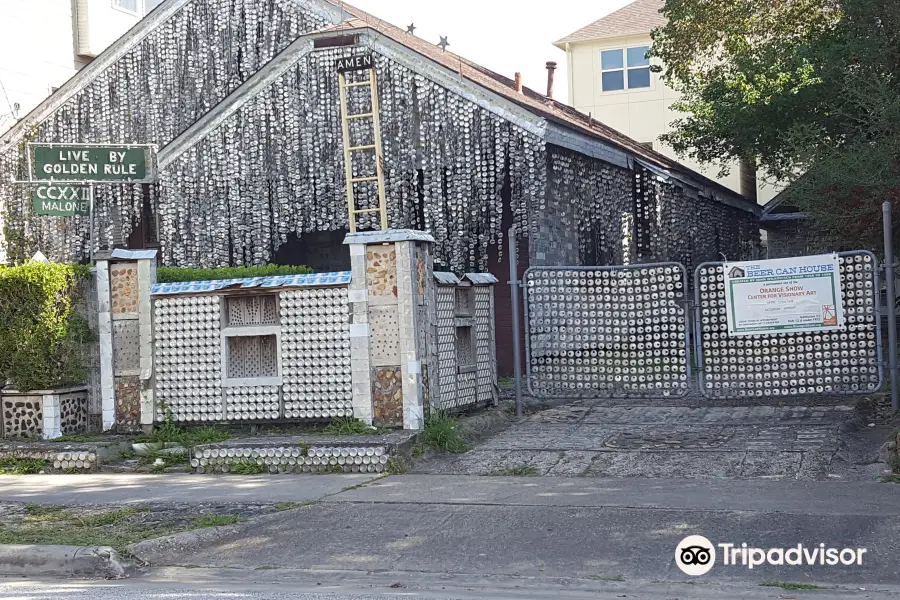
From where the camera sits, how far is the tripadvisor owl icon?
7.27m

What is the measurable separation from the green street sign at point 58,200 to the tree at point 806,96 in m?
9.99

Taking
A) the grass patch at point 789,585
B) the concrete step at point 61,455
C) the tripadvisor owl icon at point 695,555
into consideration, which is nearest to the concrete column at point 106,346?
the concrete step at point 61,455

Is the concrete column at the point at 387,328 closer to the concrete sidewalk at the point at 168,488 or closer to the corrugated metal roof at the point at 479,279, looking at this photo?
the concrete sidewalk at the point at 168,488

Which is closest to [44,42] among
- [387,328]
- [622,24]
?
[387,328]

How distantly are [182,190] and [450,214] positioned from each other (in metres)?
5.37

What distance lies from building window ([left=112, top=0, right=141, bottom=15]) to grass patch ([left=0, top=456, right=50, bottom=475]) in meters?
19.7

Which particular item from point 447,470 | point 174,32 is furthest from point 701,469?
point 174,32

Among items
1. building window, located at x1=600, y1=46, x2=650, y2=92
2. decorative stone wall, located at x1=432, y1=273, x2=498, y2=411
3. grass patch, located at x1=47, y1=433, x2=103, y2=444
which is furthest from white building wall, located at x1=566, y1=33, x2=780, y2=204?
grass patch, located at x1=47, y1=433, x2=103, y2=444

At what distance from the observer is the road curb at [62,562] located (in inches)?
307

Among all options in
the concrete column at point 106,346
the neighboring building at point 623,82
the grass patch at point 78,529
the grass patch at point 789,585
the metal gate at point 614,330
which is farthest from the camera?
the neighboring building at point 623,82

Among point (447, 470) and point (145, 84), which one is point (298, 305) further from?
point (145, 84)

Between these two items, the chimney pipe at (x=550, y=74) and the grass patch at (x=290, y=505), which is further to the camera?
the chimney pipe at (x=550, y=74)

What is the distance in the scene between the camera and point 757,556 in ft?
24.3

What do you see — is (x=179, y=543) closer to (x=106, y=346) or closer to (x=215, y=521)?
(x=215, y=521)
